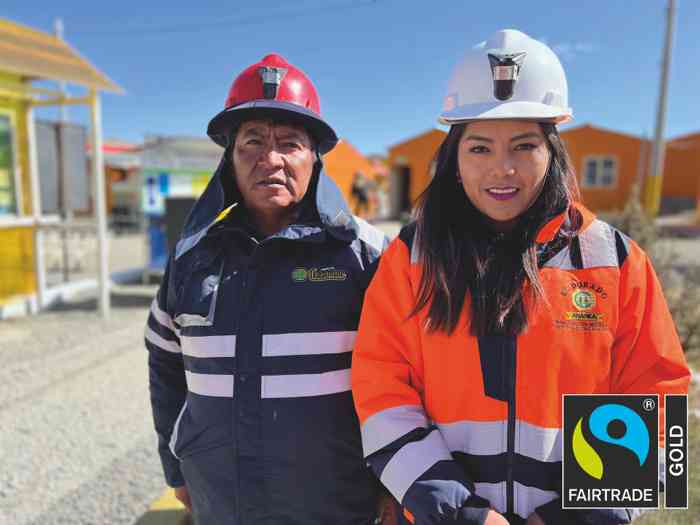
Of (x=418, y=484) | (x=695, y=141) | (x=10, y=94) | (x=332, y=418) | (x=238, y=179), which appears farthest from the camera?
(x=695, y=141)

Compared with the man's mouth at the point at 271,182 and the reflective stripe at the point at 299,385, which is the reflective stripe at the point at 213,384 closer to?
the reflective stripe at the point at 299,385

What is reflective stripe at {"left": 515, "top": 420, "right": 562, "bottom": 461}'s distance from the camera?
129 centimetres

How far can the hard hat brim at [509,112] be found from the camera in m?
1.33

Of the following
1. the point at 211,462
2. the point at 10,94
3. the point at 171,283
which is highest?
the point at 10,94

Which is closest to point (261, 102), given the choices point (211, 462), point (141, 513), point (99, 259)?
point (211, 462)

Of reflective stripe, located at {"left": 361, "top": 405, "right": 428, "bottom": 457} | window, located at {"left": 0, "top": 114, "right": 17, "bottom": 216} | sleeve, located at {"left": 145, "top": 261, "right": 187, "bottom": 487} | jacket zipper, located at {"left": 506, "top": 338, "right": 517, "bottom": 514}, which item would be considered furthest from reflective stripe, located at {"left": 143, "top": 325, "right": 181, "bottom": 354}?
window, located at {"left": 0, "top": 114, "right": 17, "bottom": 216}

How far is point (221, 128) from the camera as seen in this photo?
1800mm

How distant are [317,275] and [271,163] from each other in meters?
0.39

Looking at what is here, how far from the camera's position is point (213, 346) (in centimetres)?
162

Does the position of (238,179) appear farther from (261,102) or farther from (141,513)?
(141,513)

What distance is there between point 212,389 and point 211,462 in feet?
0.74

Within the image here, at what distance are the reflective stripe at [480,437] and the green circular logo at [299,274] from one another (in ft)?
2.03

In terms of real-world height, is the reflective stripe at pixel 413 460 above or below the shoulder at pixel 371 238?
below

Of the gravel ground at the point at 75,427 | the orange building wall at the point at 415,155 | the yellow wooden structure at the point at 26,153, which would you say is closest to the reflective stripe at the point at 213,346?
the gravel ground at the point at 75,427
